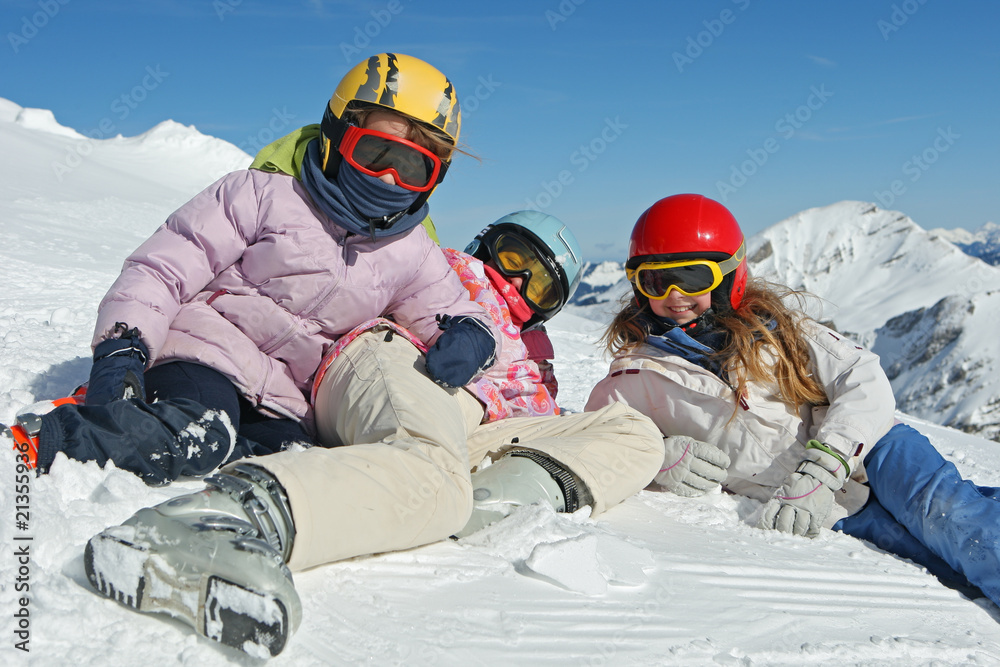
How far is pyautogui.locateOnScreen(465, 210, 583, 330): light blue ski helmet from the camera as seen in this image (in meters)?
3.98

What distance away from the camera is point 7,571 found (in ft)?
4.78

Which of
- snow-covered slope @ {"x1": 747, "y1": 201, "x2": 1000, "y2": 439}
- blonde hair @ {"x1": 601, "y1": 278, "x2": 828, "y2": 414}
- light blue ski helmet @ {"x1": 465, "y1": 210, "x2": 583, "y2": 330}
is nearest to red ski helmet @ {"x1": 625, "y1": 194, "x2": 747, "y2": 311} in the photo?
blonde hair @ {"x1": 601, "y1": 278, "x2": 828, "y2": 414}

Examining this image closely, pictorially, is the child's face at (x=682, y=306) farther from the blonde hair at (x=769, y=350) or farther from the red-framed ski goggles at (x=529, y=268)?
the red-framed ski goggles at (x=529, y=268)

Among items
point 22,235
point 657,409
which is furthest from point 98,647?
point 22,235

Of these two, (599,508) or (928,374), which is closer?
(599,508)

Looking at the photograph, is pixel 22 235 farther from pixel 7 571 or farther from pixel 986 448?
pixel 986 448

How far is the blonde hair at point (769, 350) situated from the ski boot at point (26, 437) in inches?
101

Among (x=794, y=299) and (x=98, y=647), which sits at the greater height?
(x=794, y=299)

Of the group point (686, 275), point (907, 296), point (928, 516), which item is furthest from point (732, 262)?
point (907, 296)

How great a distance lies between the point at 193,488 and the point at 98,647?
89 centimetres

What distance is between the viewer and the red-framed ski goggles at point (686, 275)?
3285 mm

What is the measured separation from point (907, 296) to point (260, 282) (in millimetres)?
106942

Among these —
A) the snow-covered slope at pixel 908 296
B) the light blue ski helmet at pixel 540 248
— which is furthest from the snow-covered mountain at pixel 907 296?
the light blue ski helmet at pixel 540 248

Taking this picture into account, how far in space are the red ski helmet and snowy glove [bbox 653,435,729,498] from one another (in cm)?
68
